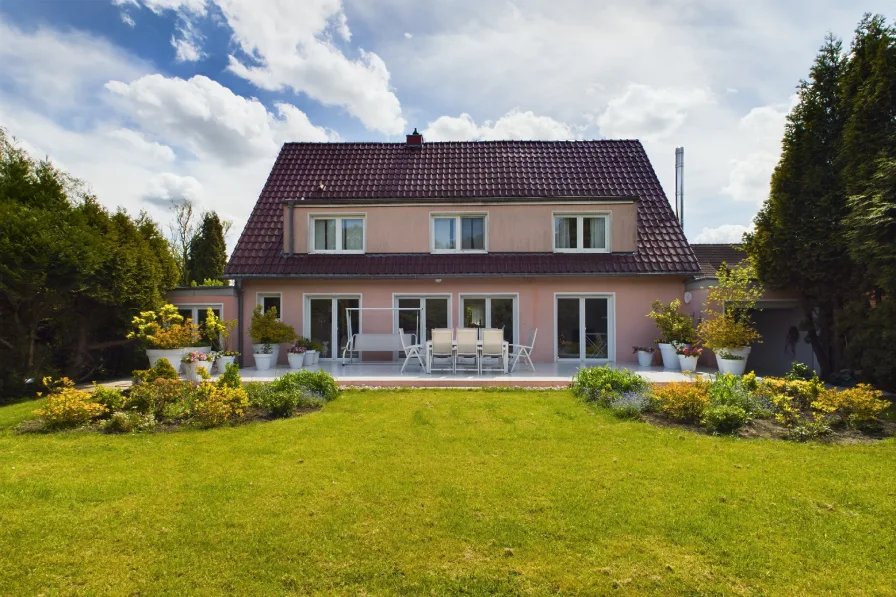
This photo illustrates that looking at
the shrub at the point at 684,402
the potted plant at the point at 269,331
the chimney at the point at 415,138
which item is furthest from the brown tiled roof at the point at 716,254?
the potted plant at the point at 269,331

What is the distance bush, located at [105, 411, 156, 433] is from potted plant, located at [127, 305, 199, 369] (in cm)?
469

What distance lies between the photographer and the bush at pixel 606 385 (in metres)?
8.07

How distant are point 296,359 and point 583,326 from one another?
848cm

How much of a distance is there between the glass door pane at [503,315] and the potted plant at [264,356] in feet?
21.0

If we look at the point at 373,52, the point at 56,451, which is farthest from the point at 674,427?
the point at 373,52

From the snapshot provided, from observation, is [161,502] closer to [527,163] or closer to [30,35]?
[30,35]

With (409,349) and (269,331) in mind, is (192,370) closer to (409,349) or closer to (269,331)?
(269,331)

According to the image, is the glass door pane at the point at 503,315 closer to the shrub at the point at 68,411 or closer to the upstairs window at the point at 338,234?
the upstairs window at the point at 338,234

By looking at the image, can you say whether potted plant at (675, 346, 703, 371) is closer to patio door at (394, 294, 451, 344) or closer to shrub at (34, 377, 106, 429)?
patio door at (394, 294, 451, 344)

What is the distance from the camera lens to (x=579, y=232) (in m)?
15.2

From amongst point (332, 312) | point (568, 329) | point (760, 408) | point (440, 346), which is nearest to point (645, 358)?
point (568, 329)

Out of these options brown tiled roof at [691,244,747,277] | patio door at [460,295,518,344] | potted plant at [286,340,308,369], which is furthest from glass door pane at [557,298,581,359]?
brown tiled roof at [691,244,747,277]

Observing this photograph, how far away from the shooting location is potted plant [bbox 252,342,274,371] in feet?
41.5

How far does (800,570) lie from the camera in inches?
125
